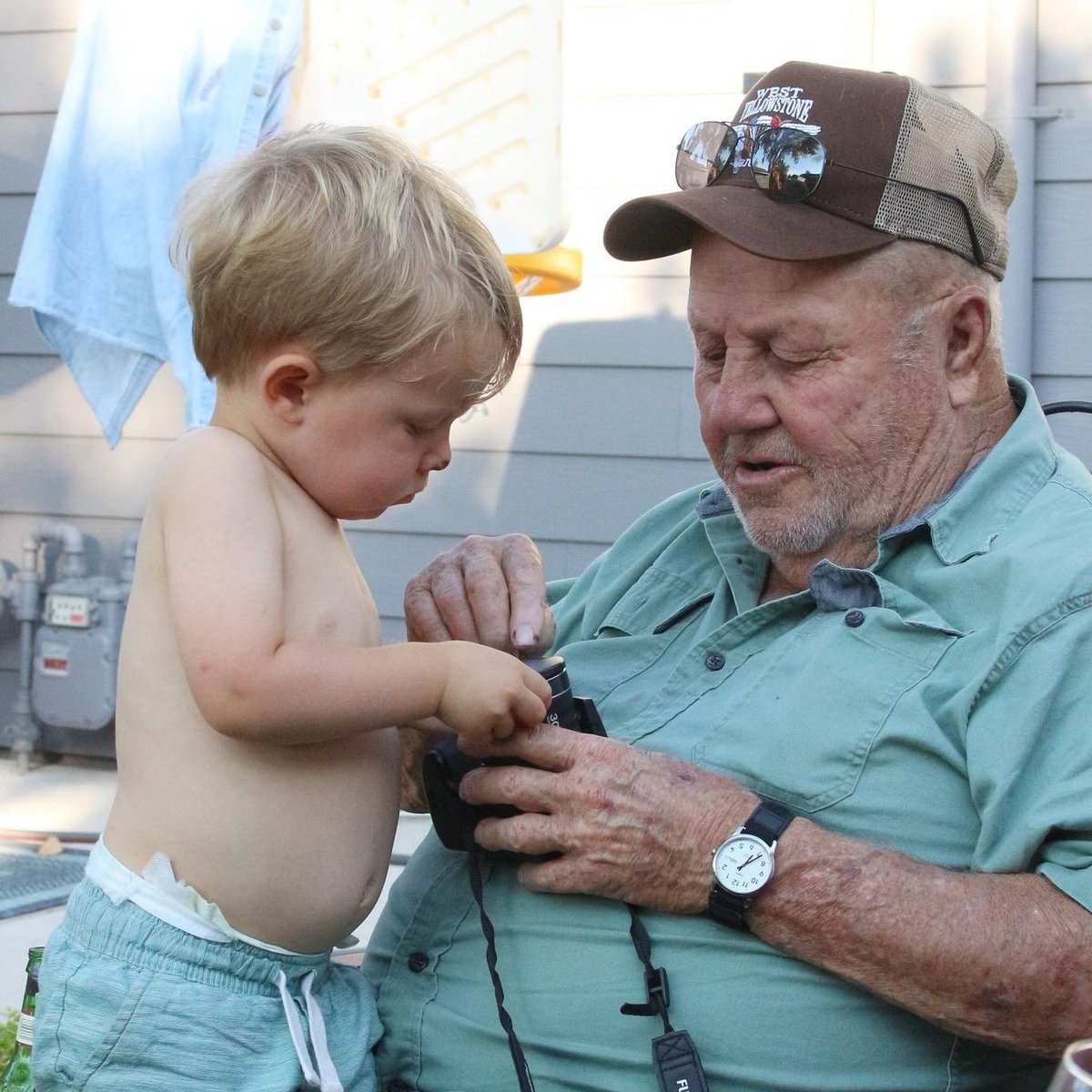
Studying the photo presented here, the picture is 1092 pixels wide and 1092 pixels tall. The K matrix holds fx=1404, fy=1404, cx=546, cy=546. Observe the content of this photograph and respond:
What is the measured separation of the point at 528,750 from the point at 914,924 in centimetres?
48

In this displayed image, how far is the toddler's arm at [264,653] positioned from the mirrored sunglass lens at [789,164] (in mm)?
763

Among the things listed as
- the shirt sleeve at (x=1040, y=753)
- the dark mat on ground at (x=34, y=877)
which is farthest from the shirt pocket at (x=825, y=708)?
the dark mat on ground at (x=34, y=877)

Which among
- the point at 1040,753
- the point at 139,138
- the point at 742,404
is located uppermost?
the point at 139,138

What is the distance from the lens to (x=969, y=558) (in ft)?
5.73

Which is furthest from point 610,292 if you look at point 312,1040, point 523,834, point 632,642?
point 312,1040

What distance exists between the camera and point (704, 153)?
207 centimetres

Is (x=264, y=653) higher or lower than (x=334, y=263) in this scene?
lower

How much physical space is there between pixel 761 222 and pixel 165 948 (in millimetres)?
1186

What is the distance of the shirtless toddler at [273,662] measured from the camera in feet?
4.95

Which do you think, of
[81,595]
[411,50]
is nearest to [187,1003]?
[411,50]

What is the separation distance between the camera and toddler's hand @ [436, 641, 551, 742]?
1.56 m

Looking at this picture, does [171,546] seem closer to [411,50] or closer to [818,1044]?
[818,1044]

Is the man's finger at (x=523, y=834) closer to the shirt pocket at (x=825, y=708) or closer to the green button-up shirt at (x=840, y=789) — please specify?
the green button-up shirt at (x=840, y=789)

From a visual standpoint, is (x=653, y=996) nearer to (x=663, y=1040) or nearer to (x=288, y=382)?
(x=663, y=1040)
